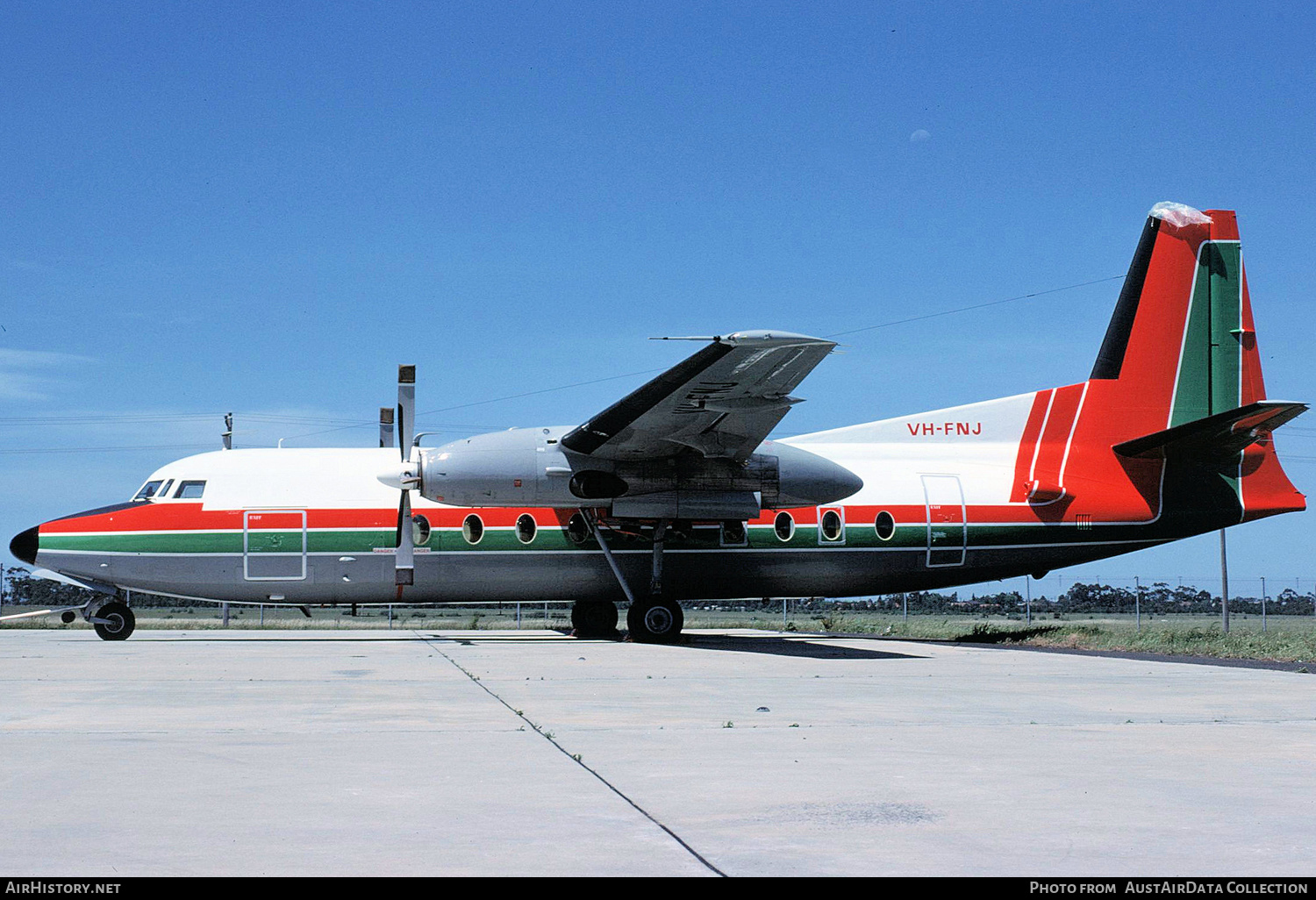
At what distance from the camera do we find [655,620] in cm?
2064

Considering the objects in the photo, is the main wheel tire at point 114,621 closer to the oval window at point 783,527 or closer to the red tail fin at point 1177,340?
the oval window at point 783,527

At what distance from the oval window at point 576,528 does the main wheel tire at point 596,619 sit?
2348 millimetres

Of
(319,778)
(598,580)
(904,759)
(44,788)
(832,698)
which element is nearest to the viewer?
(44,788)

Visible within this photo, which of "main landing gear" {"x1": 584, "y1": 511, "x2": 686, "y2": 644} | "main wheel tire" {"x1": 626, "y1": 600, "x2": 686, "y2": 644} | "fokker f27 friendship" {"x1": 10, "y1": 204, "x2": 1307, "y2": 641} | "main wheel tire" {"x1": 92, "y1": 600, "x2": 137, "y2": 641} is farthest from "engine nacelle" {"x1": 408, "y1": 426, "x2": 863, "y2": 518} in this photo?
"main wheel tire" {"x1": 92, "y1": 600, "x2": 137, "y2": 641}

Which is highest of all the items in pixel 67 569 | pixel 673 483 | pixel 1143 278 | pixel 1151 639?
pixel 1143 278

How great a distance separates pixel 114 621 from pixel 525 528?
7.26 m

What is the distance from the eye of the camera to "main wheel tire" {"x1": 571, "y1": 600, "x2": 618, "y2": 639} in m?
23.1

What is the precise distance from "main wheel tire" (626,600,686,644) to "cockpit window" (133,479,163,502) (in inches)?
339

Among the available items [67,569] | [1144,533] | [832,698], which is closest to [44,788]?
[832,698]

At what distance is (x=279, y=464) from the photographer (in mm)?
21016

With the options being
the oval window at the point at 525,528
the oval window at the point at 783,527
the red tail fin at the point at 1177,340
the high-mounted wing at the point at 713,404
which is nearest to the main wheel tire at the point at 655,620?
the oval window at the point at 525,528
